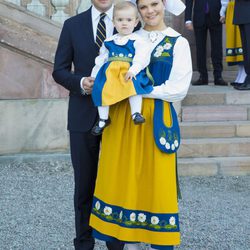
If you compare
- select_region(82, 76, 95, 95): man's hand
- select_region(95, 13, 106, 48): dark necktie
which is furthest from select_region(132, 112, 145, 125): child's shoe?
select_region(95, 13, 106, 48): dark necktie

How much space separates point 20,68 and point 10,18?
52 cm

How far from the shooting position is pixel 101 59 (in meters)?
3.75

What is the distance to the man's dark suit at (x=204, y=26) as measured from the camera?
836 centimetres

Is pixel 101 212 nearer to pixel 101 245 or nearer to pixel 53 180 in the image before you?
pixel 101 245

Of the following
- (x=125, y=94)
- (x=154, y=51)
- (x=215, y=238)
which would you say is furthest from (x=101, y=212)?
(x=215, y=238)

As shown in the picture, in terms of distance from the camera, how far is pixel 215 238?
4.89m

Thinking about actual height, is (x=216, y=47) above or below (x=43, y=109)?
above

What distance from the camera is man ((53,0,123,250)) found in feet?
13.0

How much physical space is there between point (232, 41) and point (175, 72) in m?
4.61

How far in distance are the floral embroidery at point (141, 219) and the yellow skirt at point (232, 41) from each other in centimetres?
465

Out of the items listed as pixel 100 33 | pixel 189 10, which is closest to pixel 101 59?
pixel 100 33

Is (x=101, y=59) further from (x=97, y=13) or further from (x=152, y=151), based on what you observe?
(x=152, y=151)

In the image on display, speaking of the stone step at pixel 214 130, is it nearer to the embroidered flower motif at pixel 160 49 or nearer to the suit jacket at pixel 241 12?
the suit jacket at pixel 241 12

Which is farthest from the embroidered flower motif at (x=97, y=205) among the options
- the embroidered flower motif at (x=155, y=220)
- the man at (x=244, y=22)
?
the man at (x=244, y=22)
